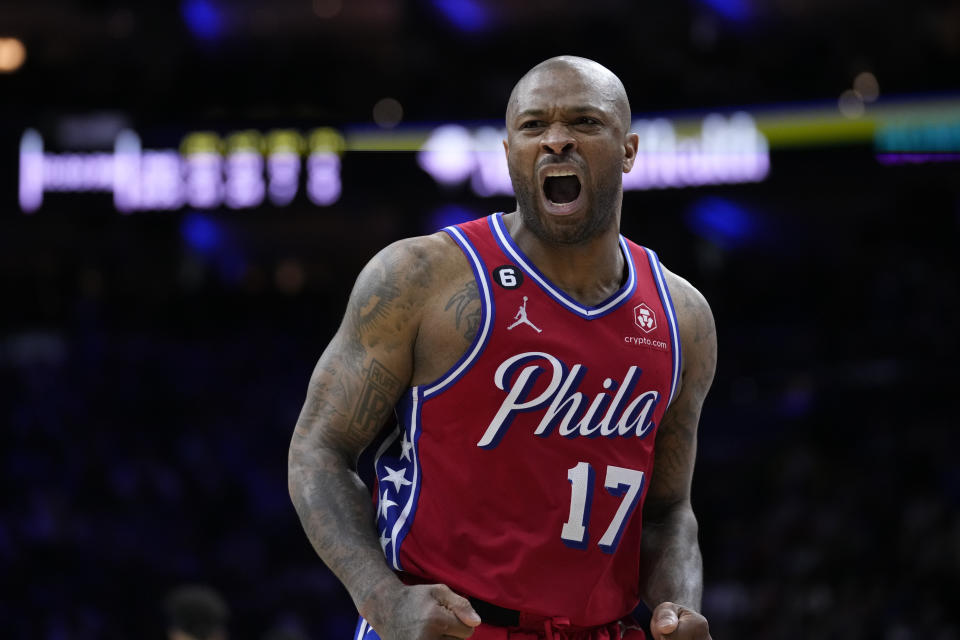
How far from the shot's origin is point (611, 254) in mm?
2982

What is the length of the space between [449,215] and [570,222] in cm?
1576

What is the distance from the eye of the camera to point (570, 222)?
281 cm

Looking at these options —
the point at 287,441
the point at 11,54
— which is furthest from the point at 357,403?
the point at 11,54

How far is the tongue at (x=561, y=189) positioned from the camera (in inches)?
112

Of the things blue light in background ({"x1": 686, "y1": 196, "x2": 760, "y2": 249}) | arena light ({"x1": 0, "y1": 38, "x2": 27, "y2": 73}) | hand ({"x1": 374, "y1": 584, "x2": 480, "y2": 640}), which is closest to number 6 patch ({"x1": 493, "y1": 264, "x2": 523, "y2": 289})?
hand ({"x1": 374, "y1": 584, "x2": 480, "y2": 640})

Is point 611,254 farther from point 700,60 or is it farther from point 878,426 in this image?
point 700,60

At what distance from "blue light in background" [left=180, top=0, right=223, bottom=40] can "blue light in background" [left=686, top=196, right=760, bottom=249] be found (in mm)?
8321

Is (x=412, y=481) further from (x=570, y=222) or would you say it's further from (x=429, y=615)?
(x=570, y=222)

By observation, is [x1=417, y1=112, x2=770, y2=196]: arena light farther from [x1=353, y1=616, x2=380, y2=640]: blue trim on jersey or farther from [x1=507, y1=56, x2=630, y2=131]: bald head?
[x1=353, y1=616, x2=380, y2=640]: blue trim on jersey

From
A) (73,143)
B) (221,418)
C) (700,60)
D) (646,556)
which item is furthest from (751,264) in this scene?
(646,556)

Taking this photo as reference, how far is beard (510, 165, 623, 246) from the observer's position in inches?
111

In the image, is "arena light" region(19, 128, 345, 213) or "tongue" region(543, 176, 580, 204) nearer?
"tongue" region(543, 176, 580, 204)

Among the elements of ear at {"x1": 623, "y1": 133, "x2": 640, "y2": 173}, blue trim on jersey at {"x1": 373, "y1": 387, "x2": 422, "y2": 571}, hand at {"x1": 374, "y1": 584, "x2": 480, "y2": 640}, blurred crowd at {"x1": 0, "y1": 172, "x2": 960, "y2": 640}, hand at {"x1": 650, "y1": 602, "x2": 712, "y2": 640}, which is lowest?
blurred crowd at {"x1": 0, "y1": 172, "x2": 960, "y2": 640}

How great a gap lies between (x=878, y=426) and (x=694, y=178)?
387cm
